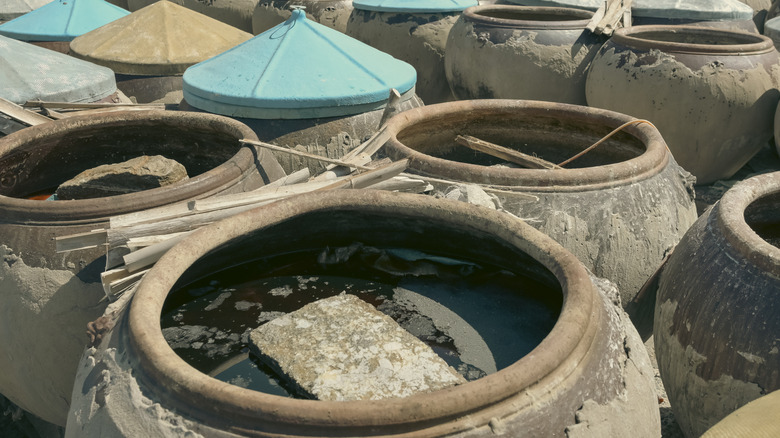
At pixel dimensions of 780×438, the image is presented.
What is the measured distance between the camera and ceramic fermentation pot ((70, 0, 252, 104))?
5340 mm

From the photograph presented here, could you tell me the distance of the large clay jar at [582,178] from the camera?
2867mm

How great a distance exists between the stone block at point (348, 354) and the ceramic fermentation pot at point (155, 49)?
11.8 ft

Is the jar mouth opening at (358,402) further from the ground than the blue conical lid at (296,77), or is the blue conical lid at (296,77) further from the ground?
the jar mouth opening at (358,402)

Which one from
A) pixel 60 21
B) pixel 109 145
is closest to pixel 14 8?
pixel 60 21

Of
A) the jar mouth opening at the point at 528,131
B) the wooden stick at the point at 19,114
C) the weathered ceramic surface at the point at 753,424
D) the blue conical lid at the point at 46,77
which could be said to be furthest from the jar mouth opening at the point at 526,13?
the weathered ceramic surface at the point at 753,424

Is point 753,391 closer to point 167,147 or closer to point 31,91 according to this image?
point 167,147

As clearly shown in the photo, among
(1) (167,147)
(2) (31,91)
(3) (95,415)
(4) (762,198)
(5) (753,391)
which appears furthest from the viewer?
(2) (31,91)

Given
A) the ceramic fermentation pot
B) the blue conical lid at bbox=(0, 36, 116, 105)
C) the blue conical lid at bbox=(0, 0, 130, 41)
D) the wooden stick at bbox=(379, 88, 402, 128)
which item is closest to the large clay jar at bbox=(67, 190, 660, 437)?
the wooden stick at bbox=(379, 88, 402, 128)

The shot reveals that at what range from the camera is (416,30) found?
7.15 meters

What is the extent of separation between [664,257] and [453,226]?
52.3 inches

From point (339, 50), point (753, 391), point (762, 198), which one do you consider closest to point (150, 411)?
point (753, 391)

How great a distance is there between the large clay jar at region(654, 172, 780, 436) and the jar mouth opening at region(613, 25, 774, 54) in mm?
2641

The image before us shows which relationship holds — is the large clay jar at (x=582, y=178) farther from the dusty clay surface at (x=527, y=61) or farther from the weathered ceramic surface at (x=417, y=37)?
the weathered ceramic surface at (x=417, y=37)

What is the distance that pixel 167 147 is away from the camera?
11.8 feet
